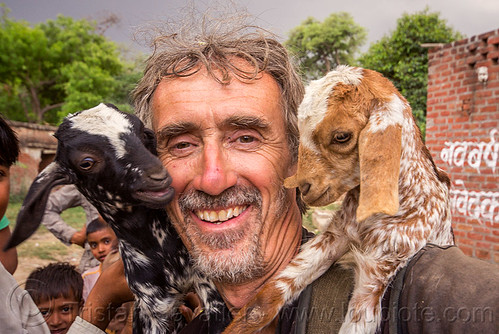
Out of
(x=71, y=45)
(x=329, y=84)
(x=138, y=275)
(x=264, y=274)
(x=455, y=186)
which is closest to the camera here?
(x=329, y=84)

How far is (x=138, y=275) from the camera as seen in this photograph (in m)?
2.14

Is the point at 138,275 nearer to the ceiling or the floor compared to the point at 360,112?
nearer to the floor

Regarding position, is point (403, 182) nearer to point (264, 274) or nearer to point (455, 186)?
point (264, 274)

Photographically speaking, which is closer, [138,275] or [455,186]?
[138,275]

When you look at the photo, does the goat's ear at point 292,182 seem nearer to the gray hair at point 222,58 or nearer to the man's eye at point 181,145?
the gray hair at point 222,58

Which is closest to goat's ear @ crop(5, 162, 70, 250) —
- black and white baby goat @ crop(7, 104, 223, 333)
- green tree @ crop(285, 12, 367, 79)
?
black and white baby goat @ crop(7, 104, 223, 333)

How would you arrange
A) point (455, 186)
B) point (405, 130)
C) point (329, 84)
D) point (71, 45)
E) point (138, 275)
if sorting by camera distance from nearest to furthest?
1. point (405, 130)
2. point (329, 84)
3. point (138, 275)
4. point (455, 186)
5. point (71, 45)

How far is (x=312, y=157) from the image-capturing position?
1.70m

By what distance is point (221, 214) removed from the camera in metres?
1.81

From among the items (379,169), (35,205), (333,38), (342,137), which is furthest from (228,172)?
(333,38)

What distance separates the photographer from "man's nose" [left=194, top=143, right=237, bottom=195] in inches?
67.4

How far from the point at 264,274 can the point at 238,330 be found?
1.02ft

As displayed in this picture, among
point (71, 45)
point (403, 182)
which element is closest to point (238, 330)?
point (403, 182)

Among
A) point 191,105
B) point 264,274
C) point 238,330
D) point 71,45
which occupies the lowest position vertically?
point 238,330
